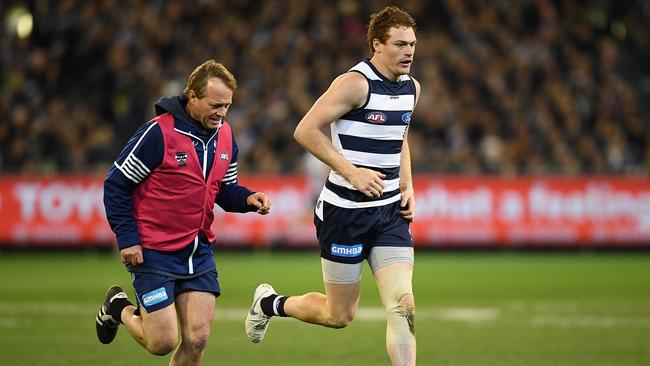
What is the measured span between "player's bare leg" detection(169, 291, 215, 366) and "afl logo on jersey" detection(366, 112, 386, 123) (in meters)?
1.62

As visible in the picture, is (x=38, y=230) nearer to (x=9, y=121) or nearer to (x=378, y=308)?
(x=9, y=121)

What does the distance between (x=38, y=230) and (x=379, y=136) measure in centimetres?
1506

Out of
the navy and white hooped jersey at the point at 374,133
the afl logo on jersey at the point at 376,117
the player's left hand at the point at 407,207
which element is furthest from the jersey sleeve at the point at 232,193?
the player's left hand at the point at 407,207

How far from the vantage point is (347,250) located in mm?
7809

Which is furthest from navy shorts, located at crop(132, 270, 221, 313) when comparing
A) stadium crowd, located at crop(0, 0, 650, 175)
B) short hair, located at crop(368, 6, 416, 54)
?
stadium crowd, located at crop(0, 0, 650, 175)

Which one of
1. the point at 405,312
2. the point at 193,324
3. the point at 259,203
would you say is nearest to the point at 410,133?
the point at 259,203

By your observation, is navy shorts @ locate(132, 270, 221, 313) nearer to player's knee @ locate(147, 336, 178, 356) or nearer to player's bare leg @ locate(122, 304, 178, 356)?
player's bare leg @ locate(122, 304, 178, 356)

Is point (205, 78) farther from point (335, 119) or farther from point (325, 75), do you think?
point (325, 75)

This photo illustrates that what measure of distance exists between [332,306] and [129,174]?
1.80 metres

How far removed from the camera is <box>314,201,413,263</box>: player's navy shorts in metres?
7.76

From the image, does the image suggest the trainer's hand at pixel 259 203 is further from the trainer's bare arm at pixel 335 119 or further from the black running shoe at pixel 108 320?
the black running shoe at pixel 108 320

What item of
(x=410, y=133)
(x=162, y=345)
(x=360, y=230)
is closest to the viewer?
(x=162, y=345)

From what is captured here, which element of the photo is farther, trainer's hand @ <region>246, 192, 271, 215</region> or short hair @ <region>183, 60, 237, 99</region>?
trainer's hand @ <region>246, 192, 271, 215</region>

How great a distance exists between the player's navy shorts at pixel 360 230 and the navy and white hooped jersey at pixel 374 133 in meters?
0.06
